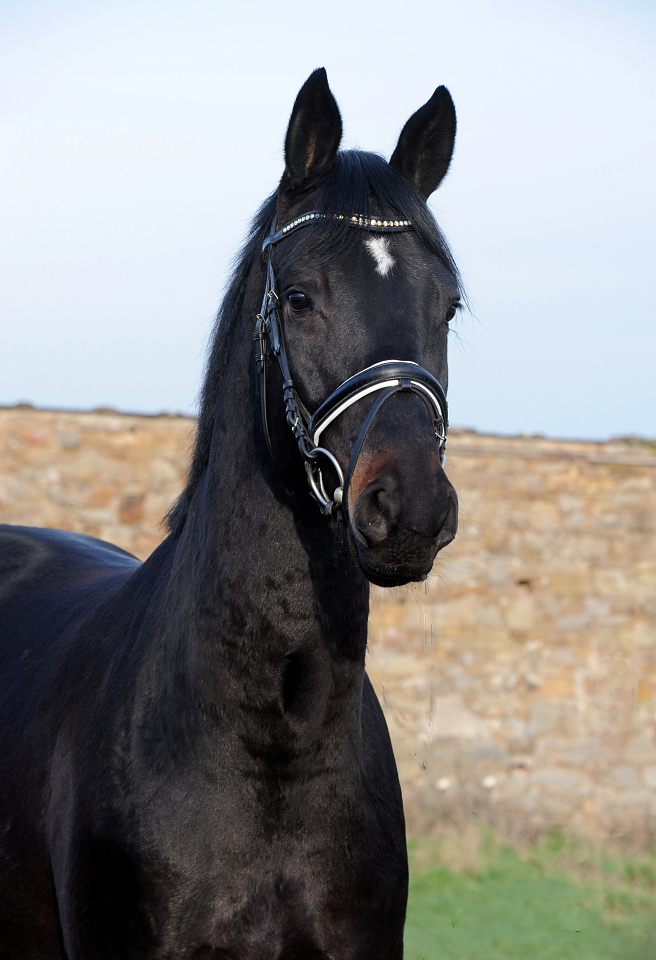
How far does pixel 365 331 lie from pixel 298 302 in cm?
19

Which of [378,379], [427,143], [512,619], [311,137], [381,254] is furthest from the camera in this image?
[512,619]


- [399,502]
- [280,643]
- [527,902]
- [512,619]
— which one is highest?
[399,502]

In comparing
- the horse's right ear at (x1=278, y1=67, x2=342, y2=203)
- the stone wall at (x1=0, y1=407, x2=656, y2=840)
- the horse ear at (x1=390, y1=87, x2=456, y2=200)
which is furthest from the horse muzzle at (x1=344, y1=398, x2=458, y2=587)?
the stone wall at (x1=0, y1=407, x2=656, y2=840)

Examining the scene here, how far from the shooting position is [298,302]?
6.77 feet

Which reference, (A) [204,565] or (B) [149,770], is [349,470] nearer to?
(A) [204,565]

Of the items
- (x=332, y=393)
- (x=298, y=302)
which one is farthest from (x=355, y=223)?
(x=332, y=393)

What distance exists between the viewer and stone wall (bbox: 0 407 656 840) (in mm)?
7977

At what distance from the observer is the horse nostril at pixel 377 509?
172cm

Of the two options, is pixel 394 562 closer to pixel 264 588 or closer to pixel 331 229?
pixel 264 588

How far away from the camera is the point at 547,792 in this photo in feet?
27.3

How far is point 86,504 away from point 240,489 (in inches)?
236

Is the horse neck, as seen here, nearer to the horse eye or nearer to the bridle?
the bridle

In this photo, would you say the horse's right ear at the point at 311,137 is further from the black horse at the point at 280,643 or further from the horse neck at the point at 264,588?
the horse neck at the point at 264,588

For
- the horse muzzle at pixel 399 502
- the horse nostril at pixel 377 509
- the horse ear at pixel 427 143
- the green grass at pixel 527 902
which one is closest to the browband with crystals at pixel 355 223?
the horse ear at pixel 427 143
